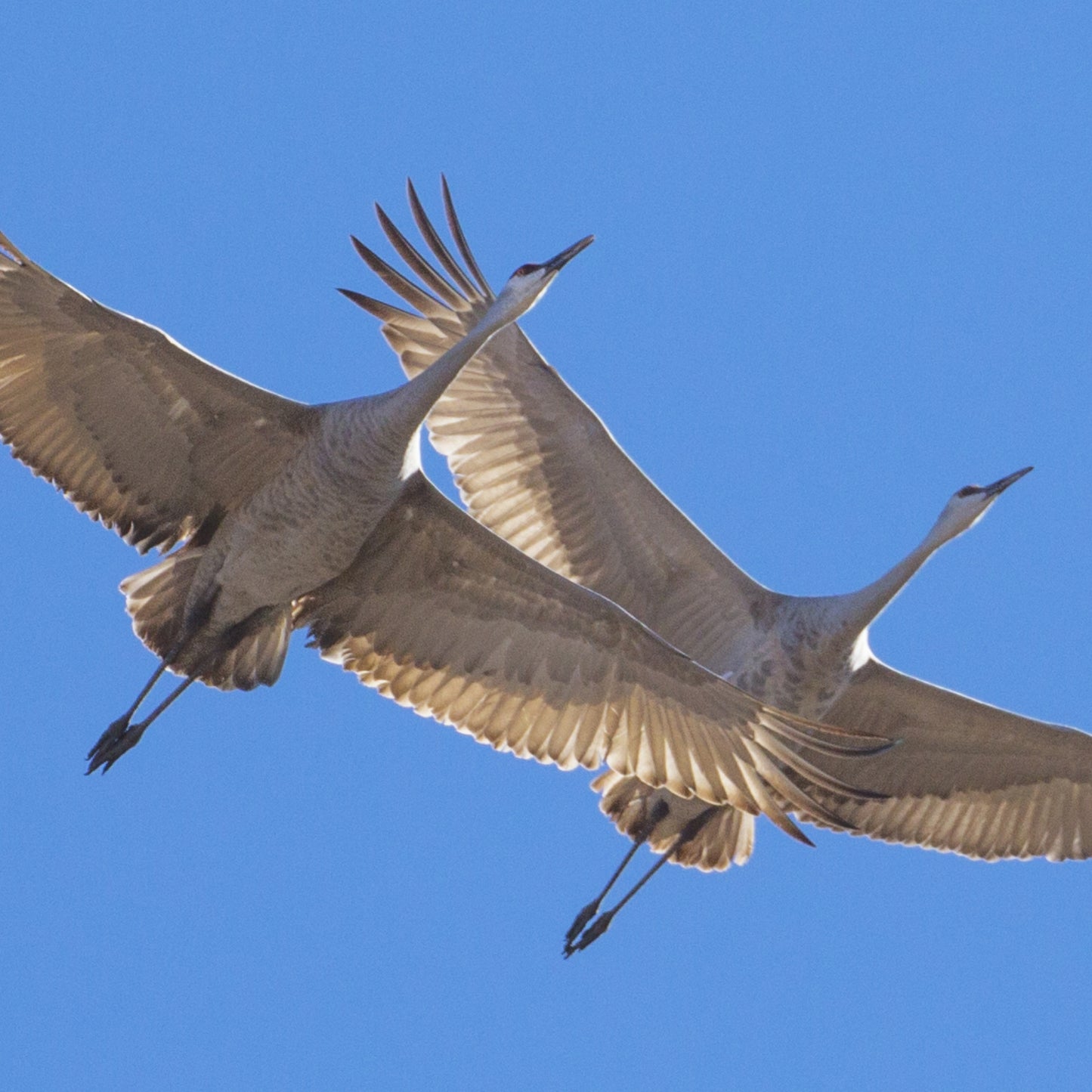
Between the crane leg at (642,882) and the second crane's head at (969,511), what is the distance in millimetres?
1896

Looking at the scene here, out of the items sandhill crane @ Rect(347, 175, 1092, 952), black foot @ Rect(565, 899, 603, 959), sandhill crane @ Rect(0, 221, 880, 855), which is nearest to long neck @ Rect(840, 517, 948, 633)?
sandhill crane @ Rect(347, 175, 1092, 952)

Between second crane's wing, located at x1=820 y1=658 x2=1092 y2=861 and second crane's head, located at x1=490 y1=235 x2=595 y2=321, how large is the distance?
3012 mm

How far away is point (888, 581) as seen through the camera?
11664 mm

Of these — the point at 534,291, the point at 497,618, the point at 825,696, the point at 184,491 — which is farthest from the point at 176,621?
the point at 825,696

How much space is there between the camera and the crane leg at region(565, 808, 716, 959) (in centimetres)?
1216

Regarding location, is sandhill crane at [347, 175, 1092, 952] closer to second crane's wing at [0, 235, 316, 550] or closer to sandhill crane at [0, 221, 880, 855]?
sandhill crane at [0, 221, 880, 855]

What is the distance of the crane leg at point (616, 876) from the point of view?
1210cm

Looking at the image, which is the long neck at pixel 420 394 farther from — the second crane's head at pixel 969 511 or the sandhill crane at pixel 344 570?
the second crane's head at pixel 969 511

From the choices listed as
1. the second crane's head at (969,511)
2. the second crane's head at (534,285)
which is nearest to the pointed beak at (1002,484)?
the second crane's head at (969,511)

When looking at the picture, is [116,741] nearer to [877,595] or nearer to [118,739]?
[118,739]

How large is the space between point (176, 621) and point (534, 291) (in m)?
2.32

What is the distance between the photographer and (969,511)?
11.9 metres

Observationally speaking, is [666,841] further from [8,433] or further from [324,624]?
[8,433]

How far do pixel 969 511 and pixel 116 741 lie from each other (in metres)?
4.47
